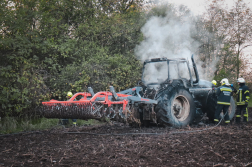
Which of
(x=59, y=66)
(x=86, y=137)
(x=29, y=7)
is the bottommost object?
(x=86, y=137)

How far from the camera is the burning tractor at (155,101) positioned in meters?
6.85

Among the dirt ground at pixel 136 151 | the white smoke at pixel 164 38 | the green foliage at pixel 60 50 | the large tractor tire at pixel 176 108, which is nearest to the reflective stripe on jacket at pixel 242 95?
the white smoke at pixel 164 38

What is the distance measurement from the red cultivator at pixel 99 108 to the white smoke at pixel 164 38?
Result: 11.4 feet

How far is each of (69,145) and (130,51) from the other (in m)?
9.11

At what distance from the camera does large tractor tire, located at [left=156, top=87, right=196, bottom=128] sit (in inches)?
284

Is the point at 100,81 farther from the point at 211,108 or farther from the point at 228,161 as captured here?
the point at 228,161

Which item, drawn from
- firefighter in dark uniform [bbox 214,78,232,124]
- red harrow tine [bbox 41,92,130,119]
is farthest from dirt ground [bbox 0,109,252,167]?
firefighter in dark uniform [bbox 214,78,232,124]

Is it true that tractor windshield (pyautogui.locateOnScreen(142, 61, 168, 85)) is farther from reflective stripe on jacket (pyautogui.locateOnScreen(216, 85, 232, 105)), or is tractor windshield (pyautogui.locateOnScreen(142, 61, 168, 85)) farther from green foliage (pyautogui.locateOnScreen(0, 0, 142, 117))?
green foliage (pyautogui.locateOnScreen(0, 0, 142, 117))

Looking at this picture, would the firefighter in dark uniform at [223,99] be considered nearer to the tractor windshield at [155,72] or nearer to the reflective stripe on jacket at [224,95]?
the reflective stripe on jacket at [224,95]

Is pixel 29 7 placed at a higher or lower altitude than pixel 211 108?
higher

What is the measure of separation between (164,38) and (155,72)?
3.40 meters

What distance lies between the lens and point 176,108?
7773 millimetres

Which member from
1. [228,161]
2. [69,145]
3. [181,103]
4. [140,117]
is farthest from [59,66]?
[228,161]

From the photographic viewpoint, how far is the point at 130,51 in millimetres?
13953
